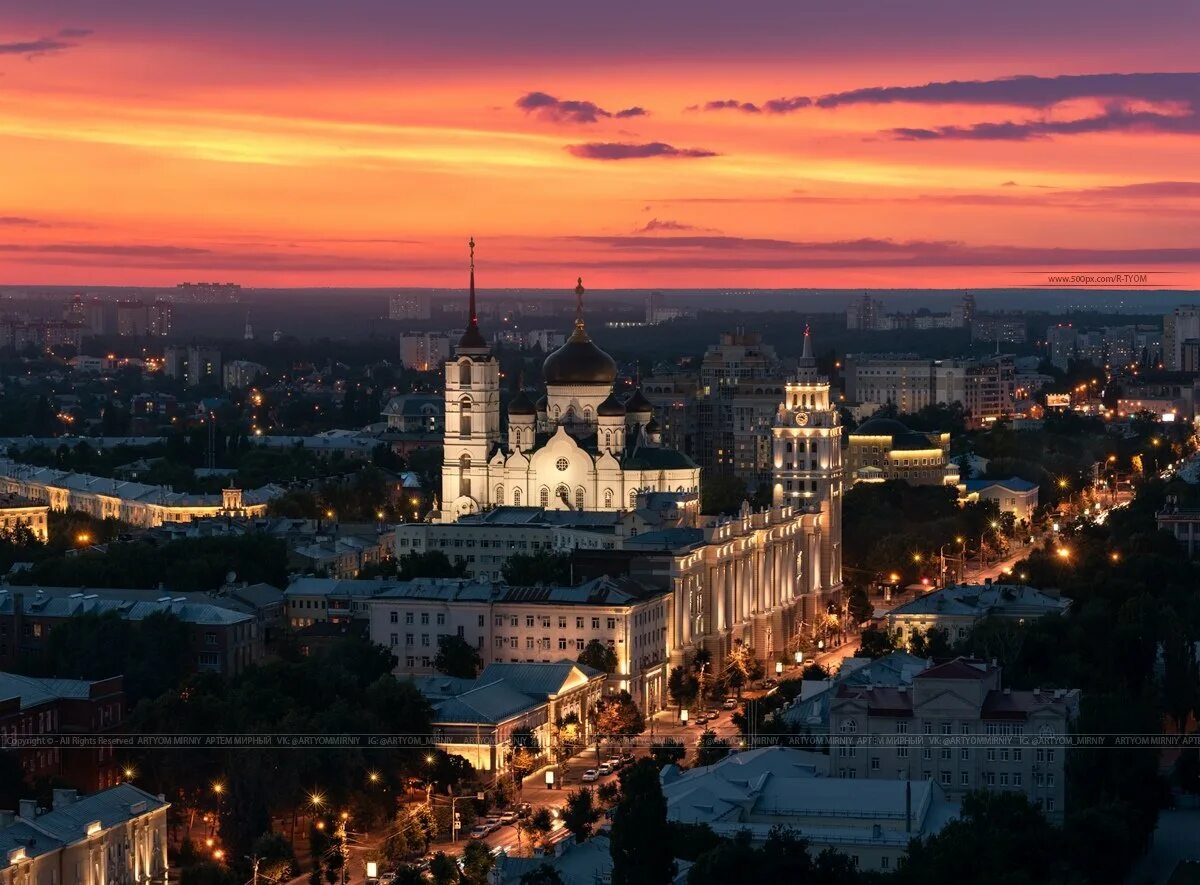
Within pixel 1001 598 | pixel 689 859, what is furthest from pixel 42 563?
pixel 689 859

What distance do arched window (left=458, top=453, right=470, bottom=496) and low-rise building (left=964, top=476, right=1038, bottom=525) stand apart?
2264 centimetres

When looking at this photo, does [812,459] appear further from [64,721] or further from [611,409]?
[64,721]

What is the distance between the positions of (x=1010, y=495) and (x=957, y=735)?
59.0m

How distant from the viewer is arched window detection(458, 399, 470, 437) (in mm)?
99188

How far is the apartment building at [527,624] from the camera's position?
7156cm

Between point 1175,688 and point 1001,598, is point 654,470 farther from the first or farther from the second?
point 1175,688

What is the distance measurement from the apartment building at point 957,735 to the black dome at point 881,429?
228ft

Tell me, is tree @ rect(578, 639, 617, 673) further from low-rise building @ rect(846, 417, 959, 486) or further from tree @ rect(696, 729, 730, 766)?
low-rise building @ rect(846, 417, 959, 486)

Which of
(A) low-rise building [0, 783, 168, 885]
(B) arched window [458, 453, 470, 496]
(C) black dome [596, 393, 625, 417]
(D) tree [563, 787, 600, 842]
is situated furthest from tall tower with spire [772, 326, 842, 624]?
(A) low-rise building [0, 783, 168, 885]

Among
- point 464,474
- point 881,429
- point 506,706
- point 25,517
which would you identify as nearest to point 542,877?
point 506,706

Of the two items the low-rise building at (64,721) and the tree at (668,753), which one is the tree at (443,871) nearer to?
the tree at (668,753)

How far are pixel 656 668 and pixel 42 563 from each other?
2054cm

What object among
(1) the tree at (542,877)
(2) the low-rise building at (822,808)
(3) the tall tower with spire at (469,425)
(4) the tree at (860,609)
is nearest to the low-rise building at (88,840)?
(1) the tree at (542,877)

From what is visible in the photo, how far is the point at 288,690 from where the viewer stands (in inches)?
2421
